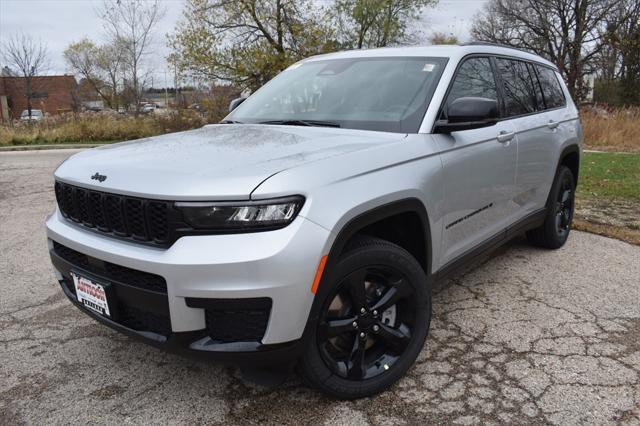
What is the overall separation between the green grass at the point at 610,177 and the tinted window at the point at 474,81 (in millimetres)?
4484

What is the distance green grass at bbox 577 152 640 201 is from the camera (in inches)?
293

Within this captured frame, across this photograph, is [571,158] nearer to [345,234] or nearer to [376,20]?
[345,234]

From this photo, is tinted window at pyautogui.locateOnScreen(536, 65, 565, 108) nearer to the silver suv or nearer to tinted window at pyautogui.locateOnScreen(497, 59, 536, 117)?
tinted window at pyautogui.locateOnScreen(497, 59, 536, 117)

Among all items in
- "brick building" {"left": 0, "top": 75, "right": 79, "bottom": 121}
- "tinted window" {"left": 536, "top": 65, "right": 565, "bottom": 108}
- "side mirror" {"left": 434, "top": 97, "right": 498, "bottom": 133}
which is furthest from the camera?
"brick building" {"left": 0, "top": 75, "right": 79, "bottom": 121}

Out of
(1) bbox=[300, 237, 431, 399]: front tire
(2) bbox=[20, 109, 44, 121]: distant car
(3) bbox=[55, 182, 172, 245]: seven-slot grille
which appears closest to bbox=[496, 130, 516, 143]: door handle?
A: (1) bbox=[300, 237, 431, 399]: front tire

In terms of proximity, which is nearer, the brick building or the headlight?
the headlight

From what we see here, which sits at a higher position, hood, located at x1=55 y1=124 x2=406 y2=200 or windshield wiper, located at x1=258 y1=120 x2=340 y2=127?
windshield wiper, located at x1=258 y1=120 x2=340 y2=127

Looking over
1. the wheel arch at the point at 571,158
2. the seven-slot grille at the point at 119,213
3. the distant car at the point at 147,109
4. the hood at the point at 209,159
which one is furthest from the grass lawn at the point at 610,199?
the distant car at the point at 147,109

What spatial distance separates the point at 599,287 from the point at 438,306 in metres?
1.35

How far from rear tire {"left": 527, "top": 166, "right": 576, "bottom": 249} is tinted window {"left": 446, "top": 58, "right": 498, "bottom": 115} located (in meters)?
1.41

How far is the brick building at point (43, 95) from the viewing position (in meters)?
53.0

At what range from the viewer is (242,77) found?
24359mm

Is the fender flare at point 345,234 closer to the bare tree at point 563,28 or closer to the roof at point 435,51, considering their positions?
the roof at point 435,51

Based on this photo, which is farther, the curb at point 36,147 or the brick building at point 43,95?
the brick building at point 43,95
